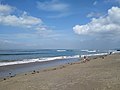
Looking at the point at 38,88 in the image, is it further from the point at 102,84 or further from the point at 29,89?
the point at 102,84

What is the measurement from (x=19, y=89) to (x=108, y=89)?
588 cm

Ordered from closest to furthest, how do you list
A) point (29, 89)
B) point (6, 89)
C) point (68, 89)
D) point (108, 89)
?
point (108, 89), point (68, 89), point (29, 89), point (6, 89)

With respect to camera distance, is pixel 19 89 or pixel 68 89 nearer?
pixel 68 89

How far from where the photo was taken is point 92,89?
42.5 ft

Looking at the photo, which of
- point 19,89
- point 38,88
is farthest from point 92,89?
point 19,89

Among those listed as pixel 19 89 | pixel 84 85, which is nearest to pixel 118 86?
pixel 84 85

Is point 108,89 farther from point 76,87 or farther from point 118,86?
point 76,87

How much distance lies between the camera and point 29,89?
14516 mm

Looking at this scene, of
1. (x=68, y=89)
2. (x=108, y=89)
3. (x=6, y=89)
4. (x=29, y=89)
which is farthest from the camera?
(x=6, y=89)

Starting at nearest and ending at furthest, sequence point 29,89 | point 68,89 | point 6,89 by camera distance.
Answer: point 68,89
point 29,89
point 6,89

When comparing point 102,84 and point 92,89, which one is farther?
point 102,84

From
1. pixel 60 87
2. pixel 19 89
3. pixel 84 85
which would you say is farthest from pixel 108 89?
pixel 19 89

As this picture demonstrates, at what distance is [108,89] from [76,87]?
6.97ft

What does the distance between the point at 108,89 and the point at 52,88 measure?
140 inches
